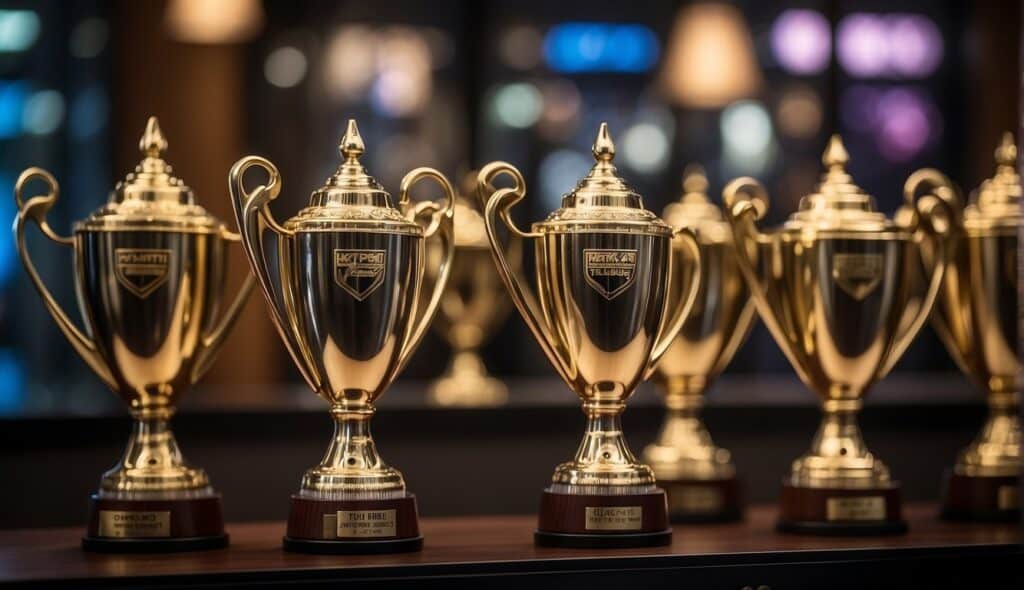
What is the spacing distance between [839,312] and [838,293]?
23mm

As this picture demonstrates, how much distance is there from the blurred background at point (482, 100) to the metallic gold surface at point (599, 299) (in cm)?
338

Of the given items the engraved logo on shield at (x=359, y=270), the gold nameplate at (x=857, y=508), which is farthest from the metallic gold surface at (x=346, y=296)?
the gold nameplate at (x=857, y=508)

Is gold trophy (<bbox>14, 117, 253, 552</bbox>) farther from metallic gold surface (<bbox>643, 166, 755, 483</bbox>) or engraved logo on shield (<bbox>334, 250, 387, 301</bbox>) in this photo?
metallic gold surface (<bbox>643, 166, 755, 483</bbox>)

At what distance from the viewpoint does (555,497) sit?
1728mm

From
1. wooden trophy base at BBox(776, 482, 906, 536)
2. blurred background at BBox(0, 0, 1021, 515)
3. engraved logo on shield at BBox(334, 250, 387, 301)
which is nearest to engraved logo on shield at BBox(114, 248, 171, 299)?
engraved logo on shield at BBox(334, 250, 387, 301)

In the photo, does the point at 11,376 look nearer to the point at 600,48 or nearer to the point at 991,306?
the point at 600,48

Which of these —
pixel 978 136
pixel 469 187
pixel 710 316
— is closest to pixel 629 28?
pixel 978 136

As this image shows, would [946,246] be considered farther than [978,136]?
No

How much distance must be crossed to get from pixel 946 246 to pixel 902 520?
359 millimetres

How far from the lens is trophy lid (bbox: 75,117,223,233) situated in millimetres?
1703

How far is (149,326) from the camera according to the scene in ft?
5.63

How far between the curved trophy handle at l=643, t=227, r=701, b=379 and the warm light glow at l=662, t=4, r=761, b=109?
4.39m

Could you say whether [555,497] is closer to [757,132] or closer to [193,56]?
[193,56]

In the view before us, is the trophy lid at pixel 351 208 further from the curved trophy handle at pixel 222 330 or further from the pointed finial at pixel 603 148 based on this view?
the pointed finial at pixel 603 148
